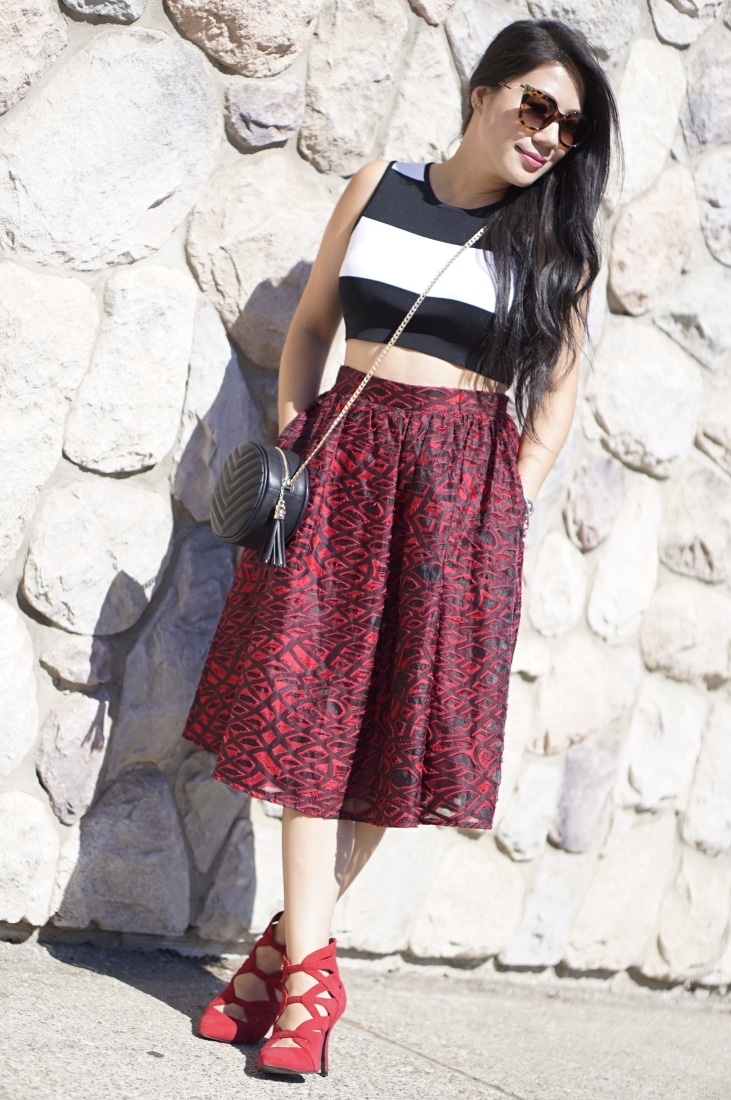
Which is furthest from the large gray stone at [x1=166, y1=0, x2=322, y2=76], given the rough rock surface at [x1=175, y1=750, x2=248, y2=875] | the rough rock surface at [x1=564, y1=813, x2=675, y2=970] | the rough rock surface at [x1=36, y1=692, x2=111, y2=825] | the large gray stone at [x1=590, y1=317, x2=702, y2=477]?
the rough rock surface at [x1=564, y1=813, x2=675, y2=970]

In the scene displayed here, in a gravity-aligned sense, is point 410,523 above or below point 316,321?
below

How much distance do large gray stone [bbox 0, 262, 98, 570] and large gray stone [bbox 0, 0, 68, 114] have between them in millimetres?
291

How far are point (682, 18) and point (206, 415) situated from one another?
1.50 meters

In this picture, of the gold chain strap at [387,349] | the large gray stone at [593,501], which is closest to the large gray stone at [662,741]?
the large gray stone at [593,501]

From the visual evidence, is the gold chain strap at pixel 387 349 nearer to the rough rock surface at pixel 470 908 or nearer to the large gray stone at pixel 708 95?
the large gray stone at pixel 708 95

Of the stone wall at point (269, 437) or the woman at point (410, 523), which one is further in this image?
the stone wall at point (269, 437)

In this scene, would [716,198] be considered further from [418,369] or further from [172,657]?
[172,657]

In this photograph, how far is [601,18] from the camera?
253cm

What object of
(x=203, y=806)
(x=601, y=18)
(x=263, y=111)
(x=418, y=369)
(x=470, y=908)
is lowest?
(x=470, y=908)

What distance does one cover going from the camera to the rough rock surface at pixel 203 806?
2285 millimetres

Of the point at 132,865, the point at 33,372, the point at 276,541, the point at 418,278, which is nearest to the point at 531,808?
the point at 132,865

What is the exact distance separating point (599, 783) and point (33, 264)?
173cm

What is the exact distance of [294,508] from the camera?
183 cm

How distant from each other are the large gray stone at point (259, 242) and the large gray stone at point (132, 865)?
0.89m
